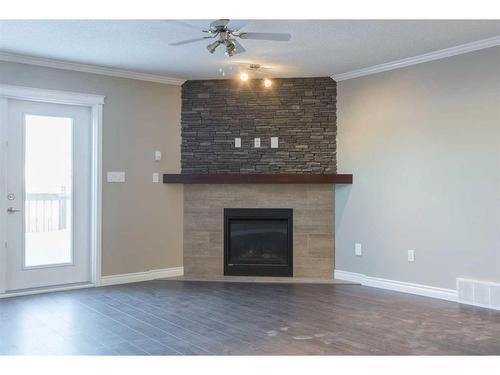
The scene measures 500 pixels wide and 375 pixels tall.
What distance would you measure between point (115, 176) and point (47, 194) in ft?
2.56

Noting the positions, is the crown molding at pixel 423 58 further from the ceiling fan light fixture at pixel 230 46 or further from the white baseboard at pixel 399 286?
the white baseboard at pixel 399 286

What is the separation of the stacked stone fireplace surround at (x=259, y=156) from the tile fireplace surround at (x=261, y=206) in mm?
12

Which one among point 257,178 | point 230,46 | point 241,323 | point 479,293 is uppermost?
point 230,46

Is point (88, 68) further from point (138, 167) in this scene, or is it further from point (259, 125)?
point (259, 125)

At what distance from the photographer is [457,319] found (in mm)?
4332

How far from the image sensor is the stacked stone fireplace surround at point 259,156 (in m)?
6.27

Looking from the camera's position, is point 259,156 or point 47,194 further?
point 259,156

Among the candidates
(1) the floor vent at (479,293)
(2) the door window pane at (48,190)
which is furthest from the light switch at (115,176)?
(1) the floor vent at (479,293)

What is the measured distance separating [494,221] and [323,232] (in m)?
2.06

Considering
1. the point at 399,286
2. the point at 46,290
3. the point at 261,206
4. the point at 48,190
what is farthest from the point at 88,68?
the point at 399,286

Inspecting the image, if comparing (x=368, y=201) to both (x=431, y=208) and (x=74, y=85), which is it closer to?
(x=431, y=208)

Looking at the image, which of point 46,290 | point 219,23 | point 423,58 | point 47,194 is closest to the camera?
point 219,23

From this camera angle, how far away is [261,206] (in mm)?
6332

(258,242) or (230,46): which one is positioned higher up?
(230,46)
